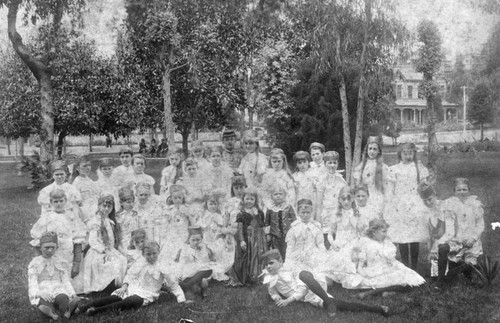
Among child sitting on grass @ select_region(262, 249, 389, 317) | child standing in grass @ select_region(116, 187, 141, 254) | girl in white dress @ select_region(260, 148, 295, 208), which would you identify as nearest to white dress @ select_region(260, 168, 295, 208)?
girl in white dress @ select_region(260, 148, 295, 208)

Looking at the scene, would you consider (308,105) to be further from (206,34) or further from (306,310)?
(306,310)

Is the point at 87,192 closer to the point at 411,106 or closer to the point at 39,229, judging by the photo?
the point at 39,229

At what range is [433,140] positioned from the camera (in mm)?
11344

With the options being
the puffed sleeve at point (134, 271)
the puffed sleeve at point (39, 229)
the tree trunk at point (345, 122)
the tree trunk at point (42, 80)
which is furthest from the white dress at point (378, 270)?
the tree trunk at point (42, 80)

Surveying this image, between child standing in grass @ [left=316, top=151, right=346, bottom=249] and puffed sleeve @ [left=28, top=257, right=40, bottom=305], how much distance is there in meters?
3.82

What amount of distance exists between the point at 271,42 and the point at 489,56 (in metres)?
12.0

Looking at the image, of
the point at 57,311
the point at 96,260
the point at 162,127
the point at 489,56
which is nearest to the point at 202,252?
the point at 96,260

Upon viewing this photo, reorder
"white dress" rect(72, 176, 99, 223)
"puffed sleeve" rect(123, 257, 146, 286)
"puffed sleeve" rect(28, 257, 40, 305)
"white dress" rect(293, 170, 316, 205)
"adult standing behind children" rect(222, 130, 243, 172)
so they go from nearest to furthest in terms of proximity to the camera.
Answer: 1. "puffed sleeve" rect(28, 257, 40, 305)
2. "puffed sleeve" rect(123, 257, 146, 286)
3. "white dress" rect(72, 176, 99, 223)
4. "white dress" rect(293, 170, 316, 205)
5. "adult standing behind children" rect(222, 130, 243, 172)

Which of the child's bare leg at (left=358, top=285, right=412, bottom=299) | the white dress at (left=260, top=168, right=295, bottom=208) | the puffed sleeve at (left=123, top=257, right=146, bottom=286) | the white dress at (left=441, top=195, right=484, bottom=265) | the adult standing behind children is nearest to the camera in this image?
the puffed sleeve at (left=123, top=257, right=146, bottom=286)

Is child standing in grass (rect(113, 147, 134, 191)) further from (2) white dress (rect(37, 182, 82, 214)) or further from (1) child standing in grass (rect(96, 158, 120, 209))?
(2) white dress (rect(37, 182, 82, 214))

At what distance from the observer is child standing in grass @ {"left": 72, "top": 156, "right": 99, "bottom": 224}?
24.3 feet

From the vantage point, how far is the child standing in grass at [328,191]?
7695 mm

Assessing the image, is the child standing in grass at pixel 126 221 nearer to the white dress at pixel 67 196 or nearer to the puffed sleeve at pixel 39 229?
the white dress at pixel 67 196

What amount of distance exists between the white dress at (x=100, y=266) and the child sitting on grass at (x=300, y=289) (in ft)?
5.48
